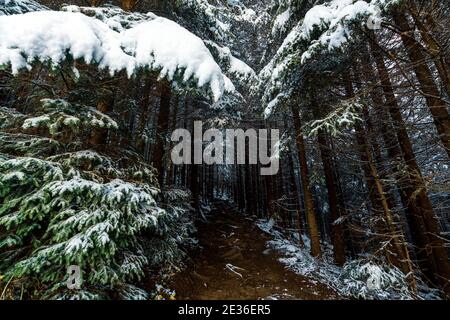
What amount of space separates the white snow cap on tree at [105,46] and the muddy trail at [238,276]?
4.43 metres

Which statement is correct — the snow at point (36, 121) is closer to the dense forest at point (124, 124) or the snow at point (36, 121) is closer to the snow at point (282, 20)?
the dense forest at point (124, 124)

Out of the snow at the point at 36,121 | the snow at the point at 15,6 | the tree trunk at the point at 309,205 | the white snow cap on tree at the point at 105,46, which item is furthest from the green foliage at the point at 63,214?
the tree trunk at the point at 309,205

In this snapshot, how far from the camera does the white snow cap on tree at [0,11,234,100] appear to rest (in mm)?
3014

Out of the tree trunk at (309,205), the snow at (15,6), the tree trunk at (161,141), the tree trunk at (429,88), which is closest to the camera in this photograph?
the tree trunk at (429,88)

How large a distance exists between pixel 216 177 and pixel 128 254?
25478 mm

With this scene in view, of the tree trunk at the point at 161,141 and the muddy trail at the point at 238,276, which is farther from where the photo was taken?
the tree trunk at the point at 161,141

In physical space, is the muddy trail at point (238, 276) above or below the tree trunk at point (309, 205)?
below

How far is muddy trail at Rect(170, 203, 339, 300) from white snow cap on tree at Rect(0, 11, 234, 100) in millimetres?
4428

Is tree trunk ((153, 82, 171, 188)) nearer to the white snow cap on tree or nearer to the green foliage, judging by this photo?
the green foliage

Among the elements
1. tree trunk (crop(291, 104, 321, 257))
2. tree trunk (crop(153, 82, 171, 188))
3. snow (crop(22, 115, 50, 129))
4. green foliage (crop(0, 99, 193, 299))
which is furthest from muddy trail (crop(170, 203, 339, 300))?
snow (crop(22, 115, 50, 129))

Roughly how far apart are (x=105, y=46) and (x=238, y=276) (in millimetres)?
5963

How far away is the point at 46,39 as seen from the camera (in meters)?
3.11

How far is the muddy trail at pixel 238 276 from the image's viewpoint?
18.0ft

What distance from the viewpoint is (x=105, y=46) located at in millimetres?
3512
